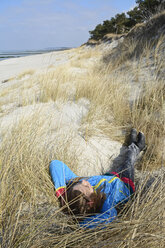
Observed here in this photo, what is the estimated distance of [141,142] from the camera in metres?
2.18

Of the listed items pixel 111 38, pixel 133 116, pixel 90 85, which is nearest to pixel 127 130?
pixel 133 116

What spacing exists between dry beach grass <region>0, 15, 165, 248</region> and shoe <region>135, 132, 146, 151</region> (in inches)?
3.4

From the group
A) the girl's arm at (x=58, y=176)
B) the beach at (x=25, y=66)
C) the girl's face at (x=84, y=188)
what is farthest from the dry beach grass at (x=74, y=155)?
the beach at (x=25, y=66)

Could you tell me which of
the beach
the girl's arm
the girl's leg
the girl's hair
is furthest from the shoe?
the beach

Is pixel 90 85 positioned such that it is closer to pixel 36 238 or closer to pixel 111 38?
pixel 36 238

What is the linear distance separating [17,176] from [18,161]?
4.7 inches

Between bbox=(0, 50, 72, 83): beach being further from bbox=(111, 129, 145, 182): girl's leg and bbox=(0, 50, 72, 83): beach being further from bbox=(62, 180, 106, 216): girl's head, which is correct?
bbox=(62, 180, 106, 216): girl's head

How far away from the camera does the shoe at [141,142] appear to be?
7.12 feet

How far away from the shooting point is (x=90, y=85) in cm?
343

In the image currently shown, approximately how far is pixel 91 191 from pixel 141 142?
3.43 feet

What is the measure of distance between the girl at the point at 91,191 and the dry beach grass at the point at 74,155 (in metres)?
0.10

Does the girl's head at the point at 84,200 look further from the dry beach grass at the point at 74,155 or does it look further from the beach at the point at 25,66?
the beach at the point at 25,66

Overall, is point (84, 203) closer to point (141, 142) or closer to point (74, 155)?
point (74, 155)

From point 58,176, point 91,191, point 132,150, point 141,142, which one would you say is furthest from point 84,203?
point 141,142
